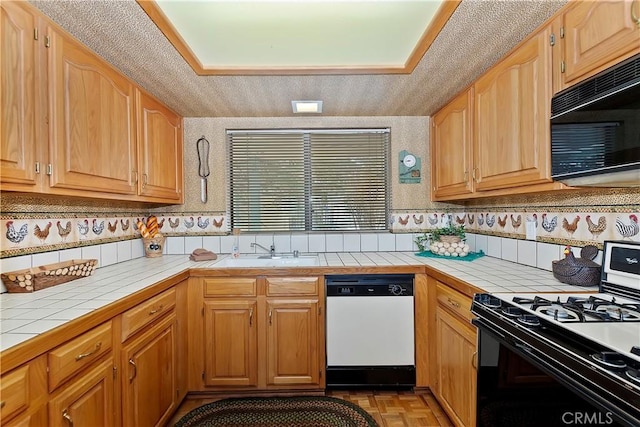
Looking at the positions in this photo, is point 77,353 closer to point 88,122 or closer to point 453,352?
point 88,122

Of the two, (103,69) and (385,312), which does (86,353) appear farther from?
(385,312)

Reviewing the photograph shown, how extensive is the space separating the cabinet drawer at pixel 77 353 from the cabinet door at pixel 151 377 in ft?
0.57

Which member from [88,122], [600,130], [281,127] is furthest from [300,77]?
[600,130]

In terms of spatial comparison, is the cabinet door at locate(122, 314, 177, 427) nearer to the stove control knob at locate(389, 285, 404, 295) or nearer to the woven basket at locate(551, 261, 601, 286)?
the stove control knob at locate(389, 285, 404, 295)

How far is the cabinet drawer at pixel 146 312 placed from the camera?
1383 millimetres

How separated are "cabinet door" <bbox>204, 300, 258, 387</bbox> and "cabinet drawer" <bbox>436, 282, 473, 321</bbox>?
1.20 m

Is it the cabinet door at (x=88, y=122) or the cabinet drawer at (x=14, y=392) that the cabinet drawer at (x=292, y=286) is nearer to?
the cabinet door at (x=88, y=122)

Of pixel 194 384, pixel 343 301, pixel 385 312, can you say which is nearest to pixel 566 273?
pixel 385 312

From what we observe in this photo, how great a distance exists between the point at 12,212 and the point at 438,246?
253cm

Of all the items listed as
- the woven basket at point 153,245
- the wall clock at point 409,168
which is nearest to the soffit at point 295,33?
the wall clock at point 409,168

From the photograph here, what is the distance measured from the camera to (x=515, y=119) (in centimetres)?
157

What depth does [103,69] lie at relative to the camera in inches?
64.5

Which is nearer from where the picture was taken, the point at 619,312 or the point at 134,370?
the point at 619,312

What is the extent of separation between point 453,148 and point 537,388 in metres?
1.67
